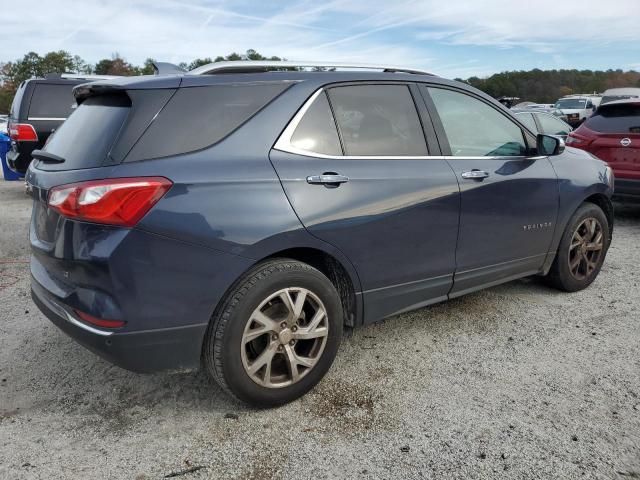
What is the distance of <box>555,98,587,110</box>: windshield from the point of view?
3014 centimetres

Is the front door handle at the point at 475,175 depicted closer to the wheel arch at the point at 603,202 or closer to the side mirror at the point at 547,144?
the side mirror at the point at 547,144

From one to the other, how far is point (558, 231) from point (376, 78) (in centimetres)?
201

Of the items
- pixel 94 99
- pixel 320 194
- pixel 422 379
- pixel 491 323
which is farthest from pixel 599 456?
pixel 94 99

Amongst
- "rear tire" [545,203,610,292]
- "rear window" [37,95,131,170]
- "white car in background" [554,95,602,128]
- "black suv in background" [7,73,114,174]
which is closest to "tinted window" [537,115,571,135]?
"rear tire" [545,203,610,292]

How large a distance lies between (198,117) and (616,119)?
6299mm

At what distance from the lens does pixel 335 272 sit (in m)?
3.02

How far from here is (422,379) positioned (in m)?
3.08

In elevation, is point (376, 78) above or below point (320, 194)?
above

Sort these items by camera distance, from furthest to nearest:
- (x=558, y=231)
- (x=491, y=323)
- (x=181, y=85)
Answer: (x=558, y=231), (x=491, y=323), (x=181, y=85)

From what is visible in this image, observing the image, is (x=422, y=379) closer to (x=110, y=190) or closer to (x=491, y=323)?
(x=491, y=323)

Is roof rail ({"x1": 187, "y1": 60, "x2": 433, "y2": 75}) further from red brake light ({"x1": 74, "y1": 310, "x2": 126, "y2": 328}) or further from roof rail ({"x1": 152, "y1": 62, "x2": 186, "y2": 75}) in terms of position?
red brake light ({"x1": 74, "y1": 310, "x2": 126, "y2": 328})

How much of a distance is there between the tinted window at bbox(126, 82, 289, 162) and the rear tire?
280 centimetres

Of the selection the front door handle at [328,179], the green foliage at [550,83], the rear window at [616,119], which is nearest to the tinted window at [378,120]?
the front door handle at [328,179]

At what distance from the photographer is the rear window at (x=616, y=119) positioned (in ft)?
22.0
